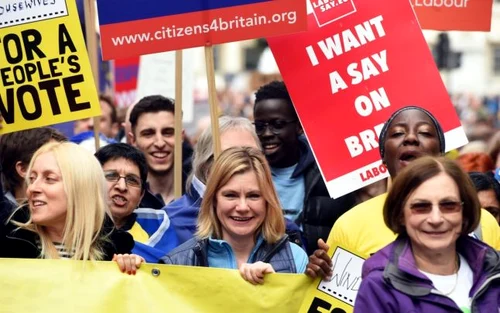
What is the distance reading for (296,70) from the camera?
7.12 metres

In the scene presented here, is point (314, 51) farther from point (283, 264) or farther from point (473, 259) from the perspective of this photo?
point (473, 259)

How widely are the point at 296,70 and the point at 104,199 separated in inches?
66.3

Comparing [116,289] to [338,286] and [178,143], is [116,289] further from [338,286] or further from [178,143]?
[178,143]

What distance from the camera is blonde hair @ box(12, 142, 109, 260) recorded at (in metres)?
5.70

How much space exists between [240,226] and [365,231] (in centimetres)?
55

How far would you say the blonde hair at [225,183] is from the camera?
19.4 ft

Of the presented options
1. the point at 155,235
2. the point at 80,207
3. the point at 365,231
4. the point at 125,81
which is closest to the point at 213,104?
the point at 155,235

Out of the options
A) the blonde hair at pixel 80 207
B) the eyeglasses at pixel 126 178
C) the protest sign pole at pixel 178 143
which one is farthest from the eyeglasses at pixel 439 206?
the protest sign pole at pixel 178 143

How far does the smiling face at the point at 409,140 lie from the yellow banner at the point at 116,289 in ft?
2.73

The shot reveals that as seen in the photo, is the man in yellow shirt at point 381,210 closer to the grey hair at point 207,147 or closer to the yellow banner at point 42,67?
the grey hair at point 207,147

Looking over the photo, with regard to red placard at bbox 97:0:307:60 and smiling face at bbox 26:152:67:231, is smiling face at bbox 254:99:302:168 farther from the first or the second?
smiling face at bbox 26:152:67:231

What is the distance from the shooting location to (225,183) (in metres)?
5.97

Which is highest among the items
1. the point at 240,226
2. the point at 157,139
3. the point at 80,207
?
the point at 157,139

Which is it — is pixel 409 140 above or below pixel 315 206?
above
